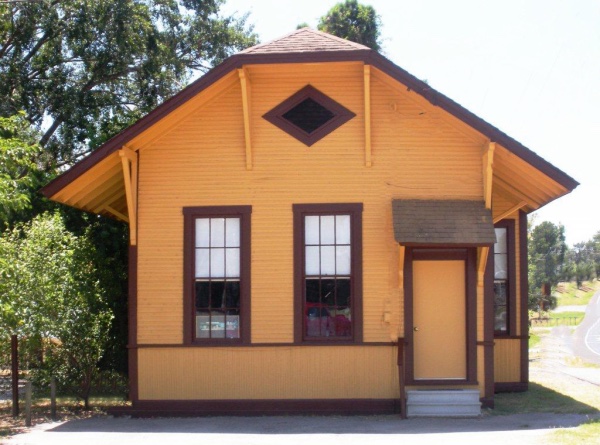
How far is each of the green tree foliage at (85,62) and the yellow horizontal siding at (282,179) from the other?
1037cm

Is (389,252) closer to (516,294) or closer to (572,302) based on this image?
(516,294)

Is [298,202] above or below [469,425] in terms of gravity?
above

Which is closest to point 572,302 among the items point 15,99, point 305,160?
point 15,99

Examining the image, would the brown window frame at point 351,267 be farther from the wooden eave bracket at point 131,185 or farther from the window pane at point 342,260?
the wooden eave bracket at point 131,185

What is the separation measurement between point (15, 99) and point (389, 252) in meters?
15.2

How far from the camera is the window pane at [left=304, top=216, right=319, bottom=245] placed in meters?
14.0

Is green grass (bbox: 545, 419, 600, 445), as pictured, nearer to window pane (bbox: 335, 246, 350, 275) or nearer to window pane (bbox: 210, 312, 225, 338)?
window pane (bbox: 335, 246, 350, 275)

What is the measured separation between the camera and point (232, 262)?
14.0m

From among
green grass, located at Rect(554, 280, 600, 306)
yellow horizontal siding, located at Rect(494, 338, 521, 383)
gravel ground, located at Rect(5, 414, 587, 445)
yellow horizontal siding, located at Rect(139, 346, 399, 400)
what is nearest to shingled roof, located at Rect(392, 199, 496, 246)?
yellow horizontal siding, located at Rect(139, 346, 399, 400)

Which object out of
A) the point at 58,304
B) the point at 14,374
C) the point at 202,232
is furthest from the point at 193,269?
the point at 14,374

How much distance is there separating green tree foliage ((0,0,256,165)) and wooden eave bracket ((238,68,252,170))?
35.6 feet

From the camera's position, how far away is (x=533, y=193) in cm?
1471

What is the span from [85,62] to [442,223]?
15.9 metres

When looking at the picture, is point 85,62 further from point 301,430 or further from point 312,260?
point 301,430
